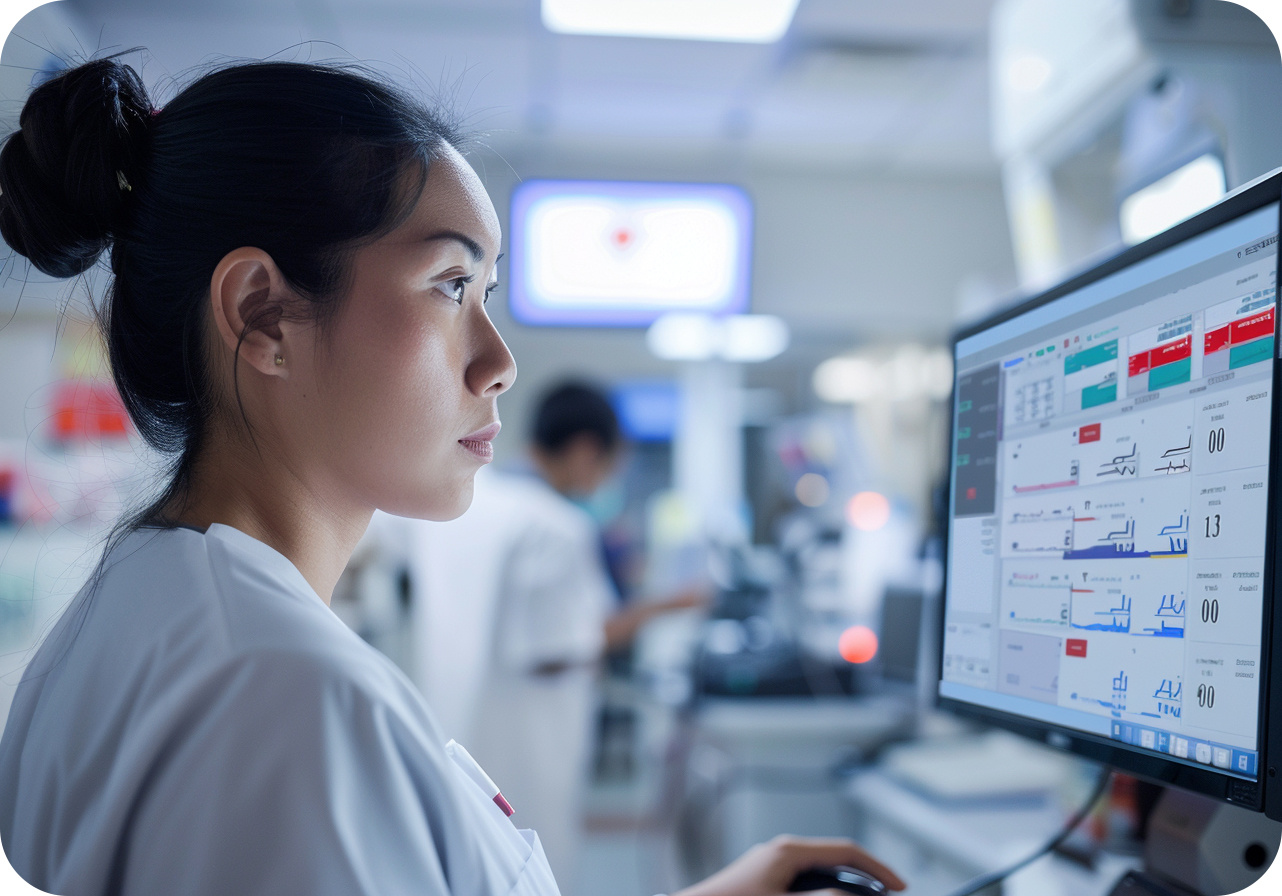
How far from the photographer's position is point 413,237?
0.69 metres

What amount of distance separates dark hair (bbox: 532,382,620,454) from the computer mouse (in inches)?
77.9

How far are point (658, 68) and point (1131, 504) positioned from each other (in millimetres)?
2087

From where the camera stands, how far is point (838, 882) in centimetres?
80

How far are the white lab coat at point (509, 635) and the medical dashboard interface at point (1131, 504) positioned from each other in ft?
4.97

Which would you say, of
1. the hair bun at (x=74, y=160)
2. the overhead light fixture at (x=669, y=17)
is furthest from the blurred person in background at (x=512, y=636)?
the hair bun at (x=74, y=160)

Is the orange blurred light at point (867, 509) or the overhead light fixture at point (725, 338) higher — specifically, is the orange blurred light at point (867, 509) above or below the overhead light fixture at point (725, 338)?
below

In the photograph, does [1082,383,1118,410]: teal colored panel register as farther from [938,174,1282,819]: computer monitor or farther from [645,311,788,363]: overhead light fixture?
[645,311,788,363]: overhead light fixture

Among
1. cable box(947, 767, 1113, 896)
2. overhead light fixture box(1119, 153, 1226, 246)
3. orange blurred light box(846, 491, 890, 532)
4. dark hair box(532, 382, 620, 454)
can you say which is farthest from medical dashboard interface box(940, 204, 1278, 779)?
orange blurred light box(846, 491, 890, 532)

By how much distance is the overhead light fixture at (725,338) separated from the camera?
431 centimetres

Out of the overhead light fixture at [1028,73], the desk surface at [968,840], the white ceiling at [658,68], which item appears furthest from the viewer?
the overhead light fixture at [1028,73]

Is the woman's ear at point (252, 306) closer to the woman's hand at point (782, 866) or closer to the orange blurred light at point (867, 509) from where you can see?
the woman's hand at point (782, 866)

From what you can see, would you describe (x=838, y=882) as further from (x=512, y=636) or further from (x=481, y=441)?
(x=512, y=636)

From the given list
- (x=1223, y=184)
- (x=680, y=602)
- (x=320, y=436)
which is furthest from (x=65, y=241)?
(x=680, y=602)

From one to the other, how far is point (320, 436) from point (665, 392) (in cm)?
394
